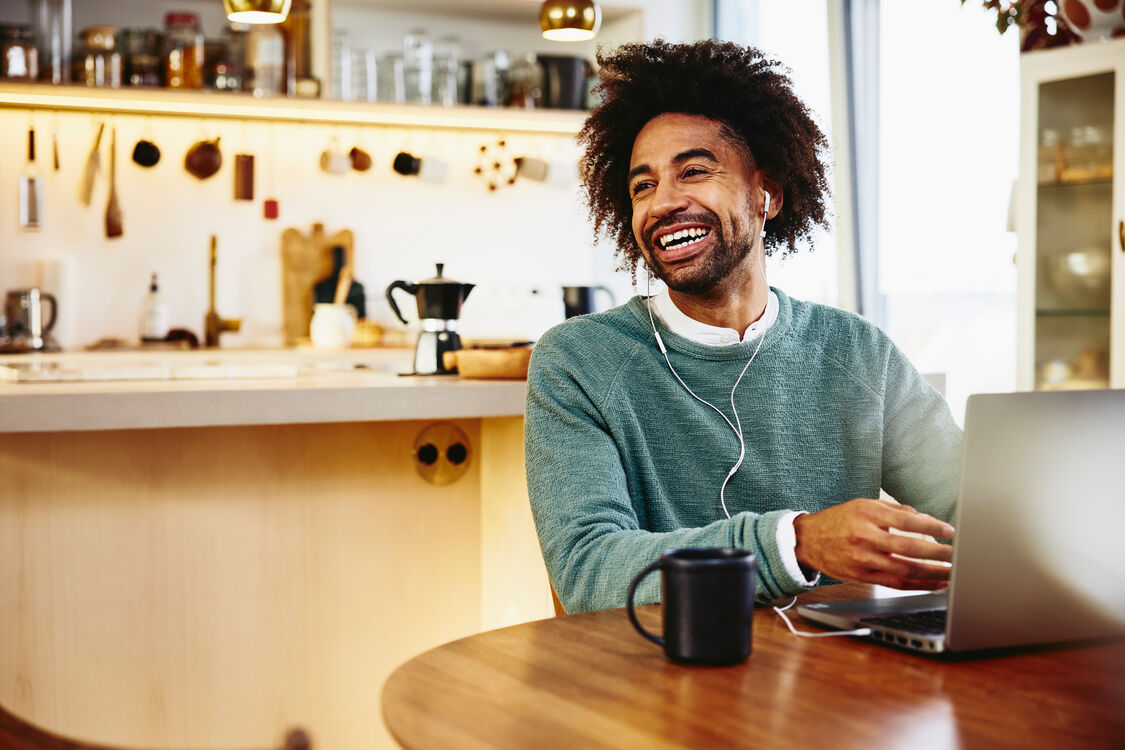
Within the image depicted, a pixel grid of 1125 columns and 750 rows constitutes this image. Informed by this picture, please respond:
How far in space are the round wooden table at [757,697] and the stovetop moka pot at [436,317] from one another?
1494 mm

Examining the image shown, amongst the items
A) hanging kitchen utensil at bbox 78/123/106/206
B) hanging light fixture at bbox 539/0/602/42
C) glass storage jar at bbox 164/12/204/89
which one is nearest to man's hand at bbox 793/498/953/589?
hanging light fixture at bbox 539/0/602/42

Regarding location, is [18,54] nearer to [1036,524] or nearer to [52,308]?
[52,308]

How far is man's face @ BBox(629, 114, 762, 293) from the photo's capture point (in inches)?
63.7

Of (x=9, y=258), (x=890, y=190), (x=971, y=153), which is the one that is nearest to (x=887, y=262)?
(x=890, y=190)

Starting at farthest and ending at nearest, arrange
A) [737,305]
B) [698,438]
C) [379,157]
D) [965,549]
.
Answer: [379,157] → [737,305] → [698,438] → [965,549]

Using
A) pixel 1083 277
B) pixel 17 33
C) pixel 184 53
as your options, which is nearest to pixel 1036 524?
pixel 1083 277

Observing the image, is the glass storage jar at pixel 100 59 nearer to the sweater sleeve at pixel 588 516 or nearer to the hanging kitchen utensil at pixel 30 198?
the hanging kitchen utensil at pixel 30 198

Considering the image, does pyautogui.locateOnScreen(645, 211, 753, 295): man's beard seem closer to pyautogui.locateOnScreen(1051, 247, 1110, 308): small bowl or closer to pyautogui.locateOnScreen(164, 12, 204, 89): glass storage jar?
pyautogui.locateOnScreen(1051, 247, 1110, 308): small bowl

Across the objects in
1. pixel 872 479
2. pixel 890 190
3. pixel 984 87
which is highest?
pixel 984 87

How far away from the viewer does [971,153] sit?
11.7 feet

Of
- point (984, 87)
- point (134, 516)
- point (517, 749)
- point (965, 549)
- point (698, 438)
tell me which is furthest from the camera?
point (984, 87)

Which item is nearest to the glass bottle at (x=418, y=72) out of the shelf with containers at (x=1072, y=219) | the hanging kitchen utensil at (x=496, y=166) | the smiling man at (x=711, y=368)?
the hanging kitchen utensil at (x=496, y=166)

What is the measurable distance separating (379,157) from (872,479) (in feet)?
11.2

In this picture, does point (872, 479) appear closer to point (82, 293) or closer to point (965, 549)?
point (965, 549)
